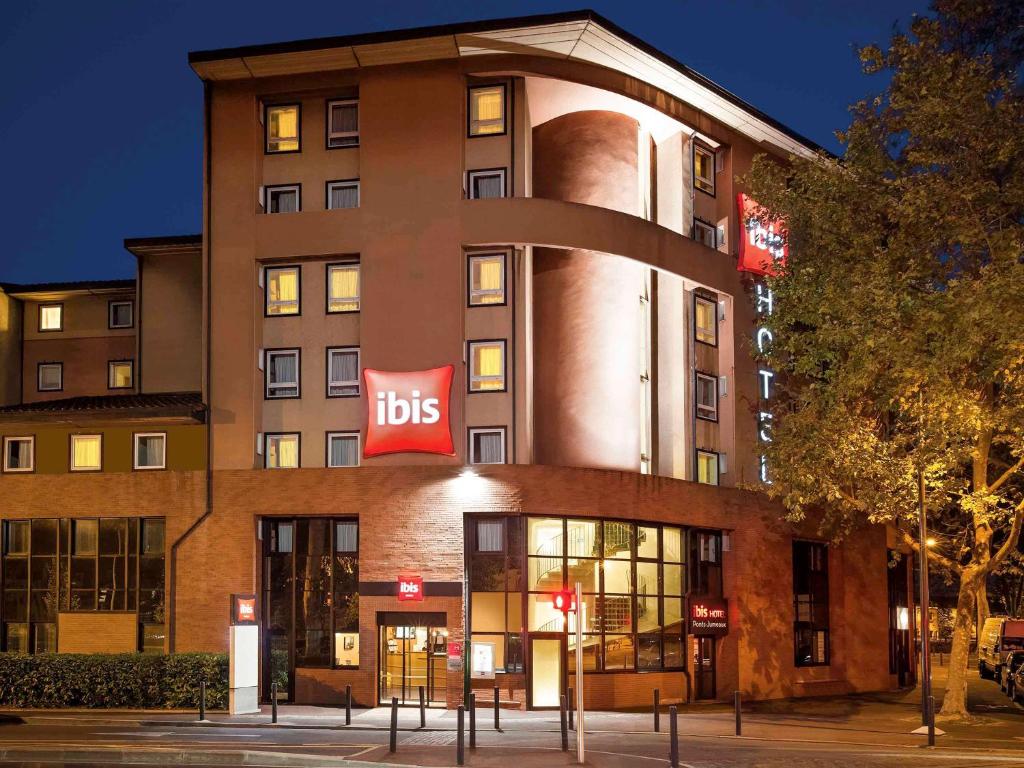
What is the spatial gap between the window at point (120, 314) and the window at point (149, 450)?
44.5 ft

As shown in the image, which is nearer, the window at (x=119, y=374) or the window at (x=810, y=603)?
the window at (x=810, y=603)

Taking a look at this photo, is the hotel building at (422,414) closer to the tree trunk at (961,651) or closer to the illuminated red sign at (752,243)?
the illuminated red sign at (752,243)

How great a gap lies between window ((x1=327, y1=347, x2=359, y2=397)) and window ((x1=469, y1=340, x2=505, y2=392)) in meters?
3.43

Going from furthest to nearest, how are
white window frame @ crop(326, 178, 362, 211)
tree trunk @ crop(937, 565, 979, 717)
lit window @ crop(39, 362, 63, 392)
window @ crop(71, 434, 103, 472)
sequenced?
lit window @ crop(39, 362, 63, 392) → window @ crop(71, 434, 103, 472) → white window frame @ crop(326, 178, 362, 211) → tree trunk @ crop(937, 565, 979, 717)

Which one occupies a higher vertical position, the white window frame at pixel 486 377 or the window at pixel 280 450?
the white window frame at pixel 486 377

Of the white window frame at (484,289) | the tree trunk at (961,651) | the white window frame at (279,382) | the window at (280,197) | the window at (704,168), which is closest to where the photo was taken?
the tree trunk at (961,651)

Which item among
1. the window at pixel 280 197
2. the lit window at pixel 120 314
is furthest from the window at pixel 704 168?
the lit window at pixel 120 314

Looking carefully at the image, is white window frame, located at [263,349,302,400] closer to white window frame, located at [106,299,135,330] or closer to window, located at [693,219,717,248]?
window, located at [693,219,717,248]

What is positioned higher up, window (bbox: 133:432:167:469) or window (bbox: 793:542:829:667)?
window (bbox: 133:432:167:469)

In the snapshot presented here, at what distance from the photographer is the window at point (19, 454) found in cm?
3794

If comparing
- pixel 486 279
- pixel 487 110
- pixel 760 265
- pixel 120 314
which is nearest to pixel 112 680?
pixel 486 279

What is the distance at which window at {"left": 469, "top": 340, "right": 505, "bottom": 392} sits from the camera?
35219 mm

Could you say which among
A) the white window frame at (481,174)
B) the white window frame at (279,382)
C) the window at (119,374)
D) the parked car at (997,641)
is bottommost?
the parked car at (997,641)

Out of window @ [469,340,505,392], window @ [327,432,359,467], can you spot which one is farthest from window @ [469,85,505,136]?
window @ [327,432,359,467]
